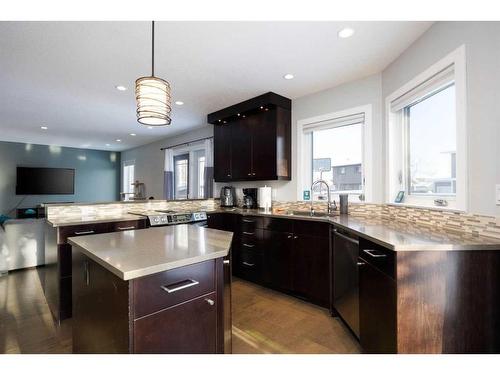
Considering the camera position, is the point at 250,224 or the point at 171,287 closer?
the point at 171,287

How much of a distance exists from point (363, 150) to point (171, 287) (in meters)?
2.46

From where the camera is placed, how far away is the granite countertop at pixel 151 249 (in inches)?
40.0

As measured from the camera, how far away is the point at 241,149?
11.7ft

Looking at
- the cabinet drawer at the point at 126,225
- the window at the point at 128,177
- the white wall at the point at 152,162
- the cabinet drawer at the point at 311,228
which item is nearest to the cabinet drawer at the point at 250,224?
the cabinet drawer at the point at 311,228

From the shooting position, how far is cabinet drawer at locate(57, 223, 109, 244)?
2.25 meters

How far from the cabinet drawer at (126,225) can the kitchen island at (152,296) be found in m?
1.12

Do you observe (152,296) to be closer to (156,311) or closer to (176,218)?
(156,311)

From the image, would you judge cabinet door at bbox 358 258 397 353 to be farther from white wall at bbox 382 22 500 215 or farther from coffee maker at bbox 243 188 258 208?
coffee maker at bbox 243 188 258 208

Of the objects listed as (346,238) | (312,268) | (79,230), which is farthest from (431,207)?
(79,230)

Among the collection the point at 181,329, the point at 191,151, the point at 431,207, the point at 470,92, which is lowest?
the point at 181,329

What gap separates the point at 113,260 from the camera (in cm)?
108

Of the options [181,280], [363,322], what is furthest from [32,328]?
[363,322]

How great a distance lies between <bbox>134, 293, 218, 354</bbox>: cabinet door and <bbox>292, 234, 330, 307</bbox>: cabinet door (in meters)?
1.42

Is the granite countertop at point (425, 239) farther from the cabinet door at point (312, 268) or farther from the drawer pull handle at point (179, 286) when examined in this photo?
the drawer pull handle at point (179, 286)
